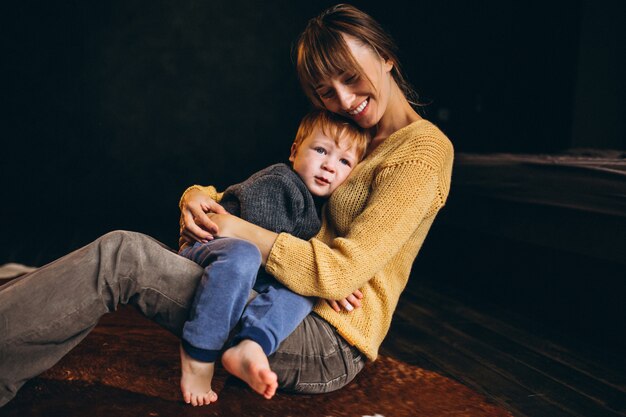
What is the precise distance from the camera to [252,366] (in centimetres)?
110

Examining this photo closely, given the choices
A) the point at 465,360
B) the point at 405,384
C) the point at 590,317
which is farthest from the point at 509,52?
the point at 405,384

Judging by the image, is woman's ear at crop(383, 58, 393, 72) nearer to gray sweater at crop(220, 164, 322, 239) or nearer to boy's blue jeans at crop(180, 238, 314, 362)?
gray sweater at crop(220, 164, 322, 239)

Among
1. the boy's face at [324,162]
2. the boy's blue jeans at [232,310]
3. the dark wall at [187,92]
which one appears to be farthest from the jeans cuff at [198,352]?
the dark wall at [187,92]

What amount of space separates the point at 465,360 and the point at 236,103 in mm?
3855

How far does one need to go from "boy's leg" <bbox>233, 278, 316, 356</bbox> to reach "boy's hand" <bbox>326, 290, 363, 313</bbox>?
2.7 inches

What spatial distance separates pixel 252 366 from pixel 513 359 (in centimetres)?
145

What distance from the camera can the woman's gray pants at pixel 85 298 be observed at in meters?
1.17

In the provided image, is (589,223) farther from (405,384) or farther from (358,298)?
(358,298)

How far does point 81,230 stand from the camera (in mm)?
4613

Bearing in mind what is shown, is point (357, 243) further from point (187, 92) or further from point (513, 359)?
point (187, 92)

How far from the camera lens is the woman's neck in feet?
5.32

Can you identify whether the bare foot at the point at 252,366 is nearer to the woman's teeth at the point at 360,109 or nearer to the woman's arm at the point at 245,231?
the woman's arm at the point at 245,231

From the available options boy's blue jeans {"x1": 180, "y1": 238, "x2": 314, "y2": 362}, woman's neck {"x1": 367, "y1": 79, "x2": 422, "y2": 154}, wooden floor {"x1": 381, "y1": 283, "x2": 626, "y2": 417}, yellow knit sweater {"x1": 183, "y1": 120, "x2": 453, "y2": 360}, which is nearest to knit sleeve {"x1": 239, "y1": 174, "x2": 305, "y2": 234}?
yellow knit sweater {"x1": 183, "y1": 120, "x2": 453, "y2": 360}

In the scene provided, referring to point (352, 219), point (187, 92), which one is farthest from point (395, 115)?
point (187, 92)
